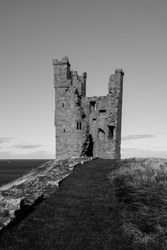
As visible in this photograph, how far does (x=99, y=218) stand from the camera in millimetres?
10812

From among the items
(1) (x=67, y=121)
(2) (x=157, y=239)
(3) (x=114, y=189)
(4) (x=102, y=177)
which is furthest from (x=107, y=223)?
(1) (x=67, y=121)

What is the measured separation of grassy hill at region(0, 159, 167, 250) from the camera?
8469 mm

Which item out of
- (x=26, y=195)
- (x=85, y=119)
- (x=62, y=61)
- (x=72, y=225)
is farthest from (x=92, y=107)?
(x=72, y=225)

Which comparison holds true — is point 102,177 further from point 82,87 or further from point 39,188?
point 82,87

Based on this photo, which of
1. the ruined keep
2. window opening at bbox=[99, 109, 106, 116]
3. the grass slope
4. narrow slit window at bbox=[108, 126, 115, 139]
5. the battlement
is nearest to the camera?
the grass slope

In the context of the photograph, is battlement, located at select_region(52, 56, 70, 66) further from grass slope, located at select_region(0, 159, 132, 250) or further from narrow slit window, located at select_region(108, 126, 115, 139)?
grass slope, located at select_region(0, 159, 132, 250)

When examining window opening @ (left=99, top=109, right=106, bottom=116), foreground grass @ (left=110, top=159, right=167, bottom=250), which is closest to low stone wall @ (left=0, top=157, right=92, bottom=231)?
foreground grass @ (left=110, top=159, right=167, bottom=250)

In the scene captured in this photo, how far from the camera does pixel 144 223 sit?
9.80 meters

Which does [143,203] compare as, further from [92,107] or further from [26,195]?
[92,107]

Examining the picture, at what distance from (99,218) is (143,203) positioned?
2438 mm

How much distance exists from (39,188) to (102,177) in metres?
5.42

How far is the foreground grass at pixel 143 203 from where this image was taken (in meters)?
8.68

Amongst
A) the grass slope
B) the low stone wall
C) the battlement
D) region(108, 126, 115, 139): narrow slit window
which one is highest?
the battlement

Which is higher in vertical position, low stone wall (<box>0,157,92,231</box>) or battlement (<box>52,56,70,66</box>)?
battlement (<box>52,56,70,66</box>)
